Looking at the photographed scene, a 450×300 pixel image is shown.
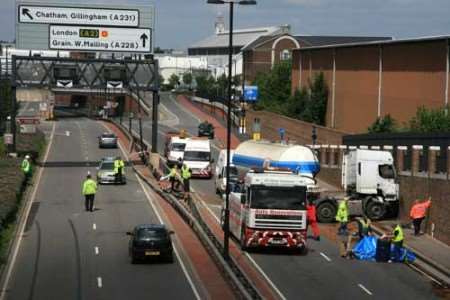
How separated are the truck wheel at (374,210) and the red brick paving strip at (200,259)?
8054mm

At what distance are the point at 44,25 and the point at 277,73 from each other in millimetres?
53766

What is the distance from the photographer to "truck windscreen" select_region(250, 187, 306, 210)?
3112 centimetres

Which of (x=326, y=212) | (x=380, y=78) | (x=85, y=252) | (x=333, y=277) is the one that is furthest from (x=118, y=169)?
(x=333, y=277)

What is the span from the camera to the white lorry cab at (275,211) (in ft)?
102

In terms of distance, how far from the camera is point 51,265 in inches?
1169

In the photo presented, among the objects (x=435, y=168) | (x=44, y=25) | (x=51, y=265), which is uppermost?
(x=44, y=25)

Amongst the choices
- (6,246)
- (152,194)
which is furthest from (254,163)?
(6,246)

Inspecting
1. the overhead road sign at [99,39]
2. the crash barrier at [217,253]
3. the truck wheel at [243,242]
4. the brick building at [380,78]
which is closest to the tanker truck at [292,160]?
the crash barrier at [217,253]

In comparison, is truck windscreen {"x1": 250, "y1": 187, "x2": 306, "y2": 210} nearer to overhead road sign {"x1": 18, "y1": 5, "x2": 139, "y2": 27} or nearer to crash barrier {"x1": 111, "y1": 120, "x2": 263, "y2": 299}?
crash barrier {"x1": 111, "y1": 120, "x2": 263, "y2": 299}

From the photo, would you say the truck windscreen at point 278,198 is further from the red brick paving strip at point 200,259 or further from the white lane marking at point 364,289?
the white lane marking at point 364,289

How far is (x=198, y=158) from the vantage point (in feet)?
194

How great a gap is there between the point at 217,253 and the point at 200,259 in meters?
0.75

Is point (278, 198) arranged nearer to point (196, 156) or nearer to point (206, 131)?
point (196, 156)

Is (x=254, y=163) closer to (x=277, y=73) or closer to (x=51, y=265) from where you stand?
(x=51, y=265)
